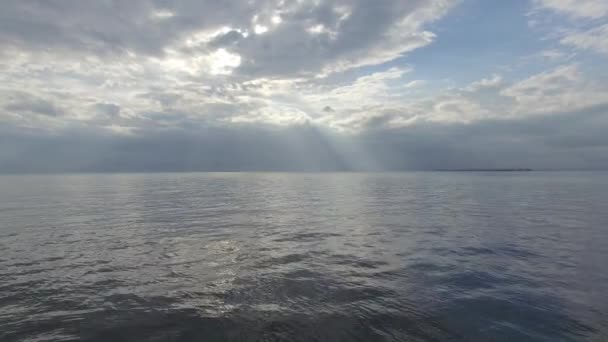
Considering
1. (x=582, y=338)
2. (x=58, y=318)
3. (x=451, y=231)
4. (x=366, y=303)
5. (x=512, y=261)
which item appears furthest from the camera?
(x=451, y=231)

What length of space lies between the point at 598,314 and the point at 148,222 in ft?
129

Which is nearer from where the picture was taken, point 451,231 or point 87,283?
point 87,283

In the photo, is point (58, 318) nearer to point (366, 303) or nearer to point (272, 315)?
point (272, 315)

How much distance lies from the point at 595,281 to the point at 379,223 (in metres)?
20.8

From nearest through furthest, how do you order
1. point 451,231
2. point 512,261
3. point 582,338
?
point 582,338, point 512,261, point 451,231

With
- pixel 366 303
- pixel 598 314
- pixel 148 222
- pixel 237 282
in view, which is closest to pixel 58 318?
pixel 237 282

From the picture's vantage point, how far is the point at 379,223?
36719mm

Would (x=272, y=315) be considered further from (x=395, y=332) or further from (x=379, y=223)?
(x=379, y=223)

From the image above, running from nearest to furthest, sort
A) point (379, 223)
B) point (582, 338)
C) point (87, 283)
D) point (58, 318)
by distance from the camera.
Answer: point (582, 338)
point (58, 318)
point (87, 283)
point (379, 223)

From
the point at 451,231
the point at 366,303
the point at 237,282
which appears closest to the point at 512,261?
the point at 451,231

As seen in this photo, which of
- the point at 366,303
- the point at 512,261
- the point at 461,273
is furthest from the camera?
the point at 512,261

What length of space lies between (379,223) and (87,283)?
2889 cm

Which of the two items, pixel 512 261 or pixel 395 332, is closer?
Answer: pixel 395 332

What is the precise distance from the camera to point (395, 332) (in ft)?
38.8
